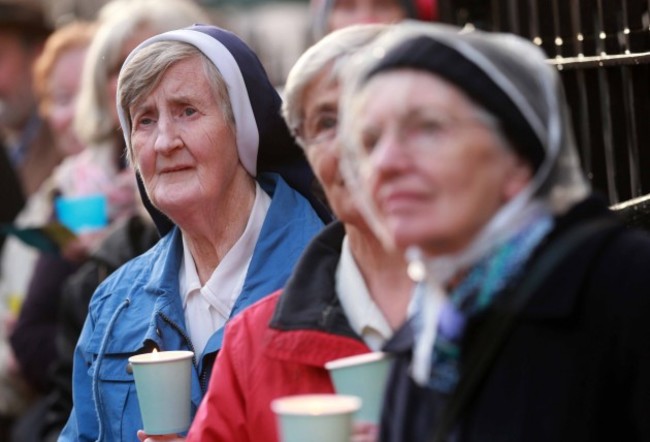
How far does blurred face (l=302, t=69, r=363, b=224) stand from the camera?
13.3 feet

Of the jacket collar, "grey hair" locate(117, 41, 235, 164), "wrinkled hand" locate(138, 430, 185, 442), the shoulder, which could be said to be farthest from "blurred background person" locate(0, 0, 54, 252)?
the jacket collar

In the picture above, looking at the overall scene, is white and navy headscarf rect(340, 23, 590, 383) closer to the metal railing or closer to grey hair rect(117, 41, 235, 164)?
the metal railing

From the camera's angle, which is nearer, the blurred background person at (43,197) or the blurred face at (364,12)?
the blurred face at (364,12)

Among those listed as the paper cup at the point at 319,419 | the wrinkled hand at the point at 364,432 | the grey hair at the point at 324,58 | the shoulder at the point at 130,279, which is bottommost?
the wrinkled hand at the point at 364,432

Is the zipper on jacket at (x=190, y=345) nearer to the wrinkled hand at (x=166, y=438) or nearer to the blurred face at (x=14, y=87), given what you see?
the wrinkled hand at (x=166, y=438)

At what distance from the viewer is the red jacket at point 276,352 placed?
3922mm

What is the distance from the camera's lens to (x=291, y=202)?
16.8 feet

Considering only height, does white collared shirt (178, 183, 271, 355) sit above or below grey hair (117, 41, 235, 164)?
below

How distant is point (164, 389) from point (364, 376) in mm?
1018

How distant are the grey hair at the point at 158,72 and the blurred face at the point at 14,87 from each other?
5180mm

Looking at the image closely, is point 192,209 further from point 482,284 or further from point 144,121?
point 482,284

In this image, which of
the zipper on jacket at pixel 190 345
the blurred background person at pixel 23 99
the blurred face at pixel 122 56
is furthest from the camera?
the blurred background person at pixel 23 99

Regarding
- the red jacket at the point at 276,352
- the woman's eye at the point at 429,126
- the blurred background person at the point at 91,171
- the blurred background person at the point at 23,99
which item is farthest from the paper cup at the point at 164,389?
the blurred background person at the point at 23,99

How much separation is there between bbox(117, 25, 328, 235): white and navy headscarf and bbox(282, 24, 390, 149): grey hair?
900mm
